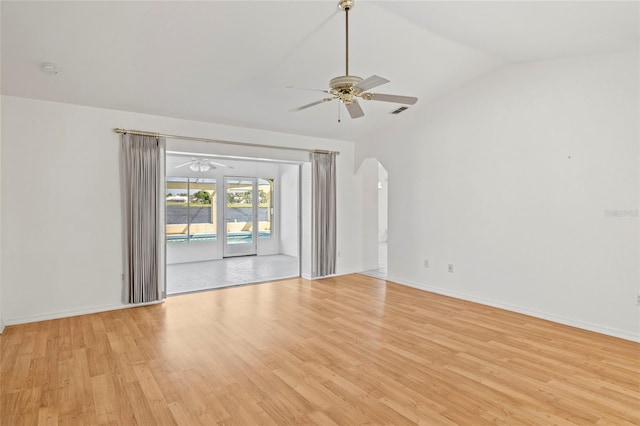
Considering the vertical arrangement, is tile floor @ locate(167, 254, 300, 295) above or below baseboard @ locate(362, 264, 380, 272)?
below

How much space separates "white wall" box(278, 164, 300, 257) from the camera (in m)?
9.27

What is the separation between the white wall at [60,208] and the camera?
4.08 m

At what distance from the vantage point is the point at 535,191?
14.6 ft

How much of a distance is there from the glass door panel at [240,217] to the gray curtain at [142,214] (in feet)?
13.5

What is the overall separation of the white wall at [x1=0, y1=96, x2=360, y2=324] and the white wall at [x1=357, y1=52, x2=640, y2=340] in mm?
4230

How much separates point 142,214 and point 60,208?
2.96ft

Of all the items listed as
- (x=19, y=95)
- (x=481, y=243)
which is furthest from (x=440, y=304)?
(x=19, y=95)

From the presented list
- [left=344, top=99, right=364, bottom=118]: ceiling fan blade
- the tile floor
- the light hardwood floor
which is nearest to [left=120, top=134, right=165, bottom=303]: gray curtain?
the light hardwood floor

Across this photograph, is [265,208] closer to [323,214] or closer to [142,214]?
[323,214]

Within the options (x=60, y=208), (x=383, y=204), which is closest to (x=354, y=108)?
(x=60, y=208)

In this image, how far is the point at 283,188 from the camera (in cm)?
974

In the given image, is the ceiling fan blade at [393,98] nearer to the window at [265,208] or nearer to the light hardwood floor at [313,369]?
the light hardwood floor at [313,369]

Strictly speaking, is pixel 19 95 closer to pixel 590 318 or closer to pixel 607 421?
pixel 607 421

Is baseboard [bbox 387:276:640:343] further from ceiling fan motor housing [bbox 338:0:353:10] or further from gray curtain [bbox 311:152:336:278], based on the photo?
ceiling fan motor housing [bbox 338:0:353:10]
